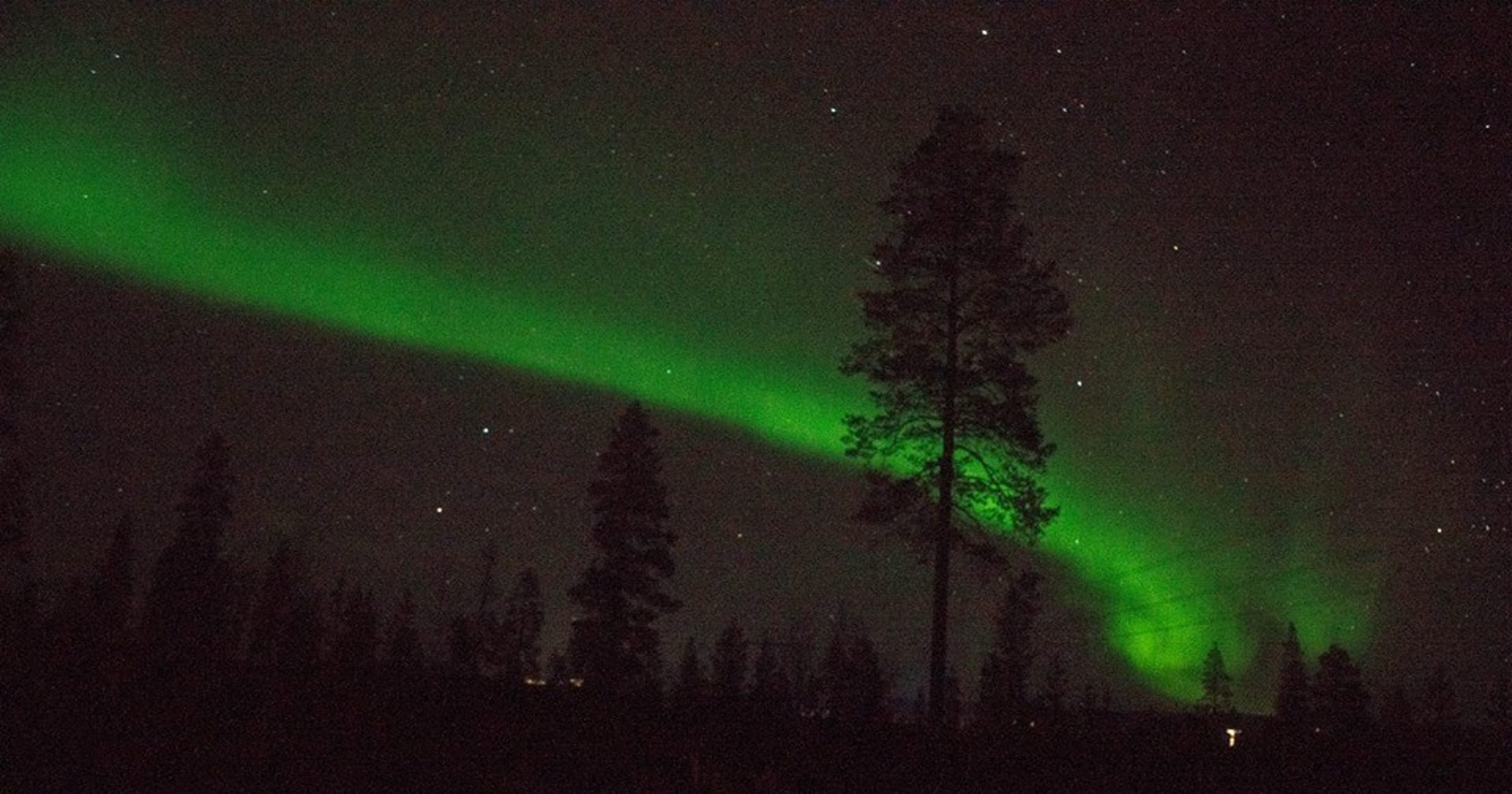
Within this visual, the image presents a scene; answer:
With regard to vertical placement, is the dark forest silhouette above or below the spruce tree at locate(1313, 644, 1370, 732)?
below

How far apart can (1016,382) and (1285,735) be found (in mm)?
7206

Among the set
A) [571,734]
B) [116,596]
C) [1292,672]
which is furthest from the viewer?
[1292,672]

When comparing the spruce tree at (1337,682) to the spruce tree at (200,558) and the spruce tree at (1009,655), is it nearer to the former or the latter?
the spruce tree at (1009,655)

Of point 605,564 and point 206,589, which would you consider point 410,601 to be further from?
point 605,564

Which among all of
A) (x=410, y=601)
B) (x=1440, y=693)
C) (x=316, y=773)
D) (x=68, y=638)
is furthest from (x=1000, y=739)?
(x=1440, y=693)

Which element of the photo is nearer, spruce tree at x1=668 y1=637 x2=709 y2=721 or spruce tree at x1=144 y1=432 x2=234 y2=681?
spruce tree at x1=668 y1=637 x2=709 y2=721

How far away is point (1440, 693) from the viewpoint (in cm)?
10631

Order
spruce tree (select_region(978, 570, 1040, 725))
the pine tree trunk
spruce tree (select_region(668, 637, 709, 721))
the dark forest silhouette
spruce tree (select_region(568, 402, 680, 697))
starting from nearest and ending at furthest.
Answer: the dark forest silhouette
spruce tree (select_region(668, 637, 709, 721))
the pine tree trunk
spruce tree (select_region(568, 402, 680, 697))
spruce tree (select_region(978, 570, 1040, 725))

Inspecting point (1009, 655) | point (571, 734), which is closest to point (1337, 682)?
point (1009, 655)

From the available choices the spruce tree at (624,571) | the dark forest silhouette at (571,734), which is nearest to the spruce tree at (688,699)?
the dark forest silhouette at (571,734)

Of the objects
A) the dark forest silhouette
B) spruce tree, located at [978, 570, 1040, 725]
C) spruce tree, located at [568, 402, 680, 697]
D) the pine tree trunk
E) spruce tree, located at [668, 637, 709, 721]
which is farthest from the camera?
spruce tree, located at [978, 570, 1040, 725]

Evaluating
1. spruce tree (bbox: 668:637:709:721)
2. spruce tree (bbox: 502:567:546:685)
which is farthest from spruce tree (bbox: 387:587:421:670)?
spruce tree (bbox: 668:637:709:721)

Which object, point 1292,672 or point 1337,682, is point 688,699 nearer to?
point 1337,682

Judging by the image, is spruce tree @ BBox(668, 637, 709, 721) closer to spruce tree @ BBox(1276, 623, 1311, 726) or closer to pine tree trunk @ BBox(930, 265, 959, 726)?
pine tree trunk @ BBox(930, 265, 959, 726)
